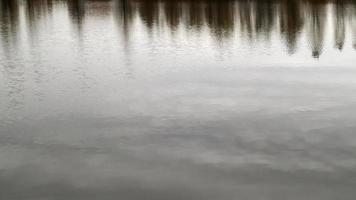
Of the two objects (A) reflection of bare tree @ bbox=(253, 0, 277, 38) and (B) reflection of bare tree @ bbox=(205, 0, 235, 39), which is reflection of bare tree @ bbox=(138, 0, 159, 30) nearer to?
(B) reflection of bare tree @ bbox=(205, 0, 235, 39)

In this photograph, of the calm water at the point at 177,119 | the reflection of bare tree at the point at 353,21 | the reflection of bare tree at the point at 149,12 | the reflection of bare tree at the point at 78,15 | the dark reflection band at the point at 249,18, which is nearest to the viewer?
the calm water at the point at 177,119

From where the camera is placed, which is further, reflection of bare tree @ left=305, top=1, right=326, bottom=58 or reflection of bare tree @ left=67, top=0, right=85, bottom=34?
reflection of bare tree @ left=67, top=0, right=85, bottom=34

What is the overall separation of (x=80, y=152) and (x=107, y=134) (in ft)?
7.89

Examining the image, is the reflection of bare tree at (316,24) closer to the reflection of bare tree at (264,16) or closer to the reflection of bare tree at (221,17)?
the reflection of bare tree at (264,16)

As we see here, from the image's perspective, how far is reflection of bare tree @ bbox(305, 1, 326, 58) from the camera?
5049 cm

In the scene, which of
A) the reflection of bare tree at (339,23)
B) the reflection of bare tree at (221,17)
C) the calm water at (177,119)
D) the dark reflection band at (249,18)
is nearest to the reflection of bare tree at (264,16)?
the dark reflection band at (249,18)

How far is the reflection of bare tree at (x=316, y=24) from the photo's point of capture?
50.5 m

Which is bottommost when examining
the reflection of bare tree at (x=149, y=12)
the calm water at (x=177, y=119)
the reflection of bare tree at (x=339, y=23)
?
the calm water at (x=177, y=119)

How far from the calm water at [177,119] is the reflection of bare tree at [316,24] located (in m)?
0.68

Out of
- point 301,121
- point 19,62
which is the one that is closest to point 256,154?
point 301,121

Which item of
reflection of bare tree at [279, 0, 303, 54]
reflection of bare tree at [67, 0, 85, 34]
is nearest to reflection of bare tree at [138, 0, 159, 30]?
reflection of bare tree at [67, 0, 85, 34]

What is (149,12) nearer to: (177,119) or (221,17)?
(221,17)

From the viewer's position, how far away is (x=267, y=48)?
158 ft

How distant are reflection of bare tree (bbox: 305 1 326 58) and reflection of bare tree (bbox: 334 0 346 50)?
1.55 metres
